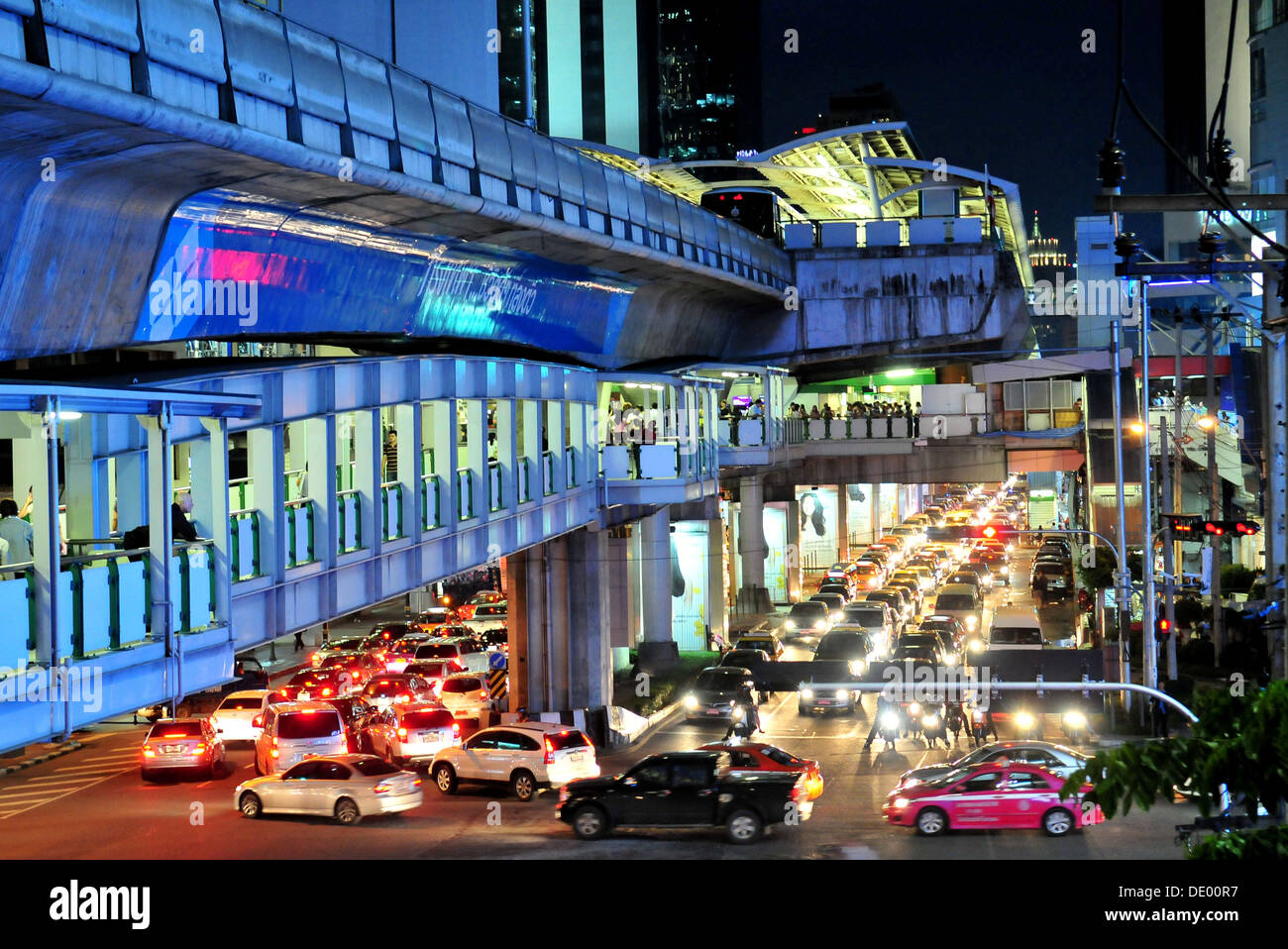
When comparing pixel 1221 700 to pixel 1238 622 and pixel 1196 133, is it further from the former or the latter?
pixel 1196 133

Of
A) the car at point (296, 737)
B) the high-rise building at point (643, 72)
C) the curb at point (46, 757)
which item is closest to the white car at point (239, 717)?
the curb at point (46, 757)

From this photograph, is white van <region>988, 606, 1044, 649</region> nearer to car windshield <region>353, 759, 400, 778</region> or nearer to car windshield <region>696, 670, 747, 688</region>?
car windshield <region>696, 670, 747, 688</region>

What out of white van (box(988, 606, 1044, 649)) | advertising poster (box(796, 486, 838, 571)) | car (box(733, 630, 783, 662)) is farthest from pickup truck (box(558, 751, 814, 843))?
advertising poster (box(796, 486, 838, 571))

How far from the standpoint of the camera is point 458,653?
37.6 metres

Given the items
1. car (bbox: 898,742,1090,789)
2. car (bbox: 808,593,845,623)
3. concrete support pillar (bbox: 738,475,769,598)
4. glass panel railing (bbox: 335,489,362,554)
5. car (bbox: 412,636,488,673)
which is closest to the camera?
glass panel railing (bbox: 335,489,362,554)

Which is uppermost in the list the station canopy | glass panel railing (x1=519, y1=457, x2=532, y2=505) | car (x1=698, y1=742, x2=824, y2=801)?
the station canopy

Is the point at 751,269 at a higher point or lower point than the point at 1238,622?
higher

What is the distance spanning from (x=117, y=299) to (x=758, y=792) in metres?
11.0

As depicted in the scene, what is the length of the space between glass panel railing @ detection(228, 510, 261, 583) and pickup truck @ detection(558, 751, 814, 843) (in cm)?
828

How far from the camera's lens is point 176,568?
1224 cm

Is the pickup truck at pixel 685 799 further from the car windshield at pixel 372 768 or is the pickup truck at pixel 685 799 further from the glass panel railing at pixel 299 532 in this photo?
the glass panel railing at pixel 299 532

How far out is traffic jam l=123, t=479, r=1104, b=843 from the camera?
69.4 ft
